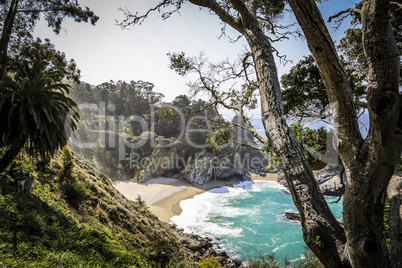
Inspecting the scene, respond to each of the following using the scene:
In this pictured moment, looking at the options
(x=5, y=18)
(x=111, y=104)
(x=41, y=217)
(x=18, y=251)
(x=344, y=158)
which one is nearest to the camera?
(x=344, y=158)

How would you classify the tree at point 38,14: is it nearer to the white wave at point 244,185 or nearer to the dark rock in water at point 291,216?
the dark rock in water at point 291,216

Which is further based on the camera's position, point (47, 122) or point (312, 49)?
point (47, 122)

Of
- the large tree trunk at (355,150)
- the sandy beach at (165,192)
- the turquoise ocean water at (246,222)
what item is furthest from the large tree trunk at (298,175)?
the sandy beach at (165,192)

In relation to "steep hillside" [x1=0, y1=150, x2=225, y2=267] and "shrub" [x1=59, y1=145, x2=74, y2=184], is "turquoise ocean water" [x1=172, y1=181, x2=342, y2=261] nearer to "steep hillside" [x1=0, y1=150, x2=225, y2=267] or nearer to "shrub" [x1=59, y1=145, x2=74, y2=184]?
"steep hillside" [x1=0, y1=150, x2=225, y2=267]

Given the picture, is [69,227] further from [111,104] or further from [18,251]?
[111,104]

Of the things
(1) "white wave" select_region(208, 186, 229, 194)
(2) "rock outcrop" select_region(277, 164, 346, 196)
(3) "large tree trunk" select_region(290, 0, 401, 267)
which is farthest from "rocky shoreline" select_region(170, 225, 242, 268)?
(2) "rock outcrop" select_region(277, 164, 346, 196)

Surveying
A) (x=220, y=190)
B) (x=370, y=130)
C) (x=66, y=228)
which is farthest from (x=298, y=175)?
(x=220, y=190)

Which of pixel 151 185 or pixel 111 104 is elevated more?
pixel 111 104

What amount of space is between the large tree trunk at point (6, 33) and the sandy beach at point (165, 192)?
50.3 ft

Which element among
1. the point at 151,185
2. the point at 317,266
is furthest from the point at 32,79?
the point at 151,185

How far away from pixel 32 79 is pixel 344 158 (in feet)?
27.4

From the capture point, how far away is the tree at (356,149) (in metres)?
1.32

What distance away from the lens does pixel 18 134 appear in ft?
17.6

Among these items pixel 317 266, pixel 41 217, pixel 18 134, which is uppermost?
pixel 18 134
